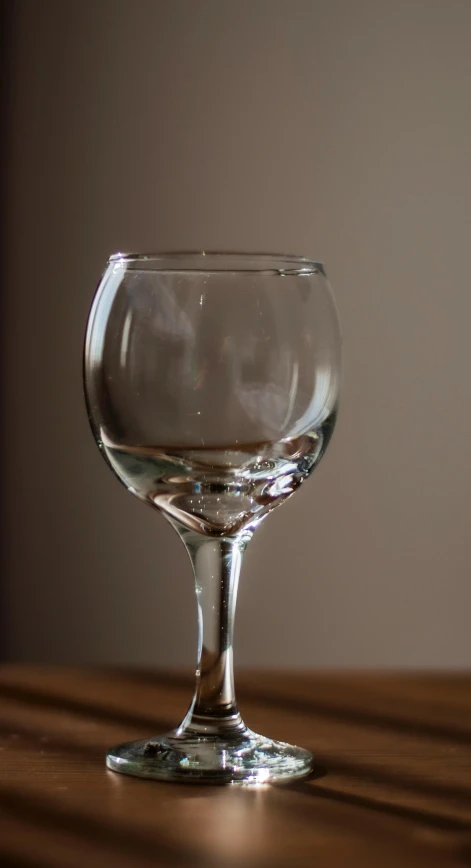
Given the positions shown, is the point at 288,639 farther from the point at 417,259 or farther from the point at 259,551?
the point at 417,259

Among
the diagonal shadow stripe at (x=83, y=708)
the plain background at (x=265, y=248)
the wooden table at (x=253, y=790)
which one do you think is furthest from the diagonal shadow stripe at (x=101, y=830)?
the plain background at (x=265, y=248)

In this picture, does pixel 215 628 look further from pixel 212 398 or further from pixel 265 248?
pixel 265 248

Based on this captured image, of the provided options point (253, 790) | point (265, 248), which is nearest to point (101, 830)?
point (253, 790)

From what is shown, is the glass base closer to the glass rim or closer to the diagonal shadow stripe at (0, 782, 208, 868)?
the diagonal shadow stripe at (0, 782, 208, 868)

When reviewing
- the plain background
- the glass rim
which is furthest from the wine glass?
the plain background

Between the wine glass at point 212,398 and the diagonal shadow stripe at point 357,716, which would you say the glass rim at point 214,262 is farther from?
the diagonal shadow stripe at point 357,716

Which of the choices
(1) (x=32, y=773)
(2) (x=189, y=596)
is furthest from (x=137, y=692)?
(2) (x=189, y=596)
